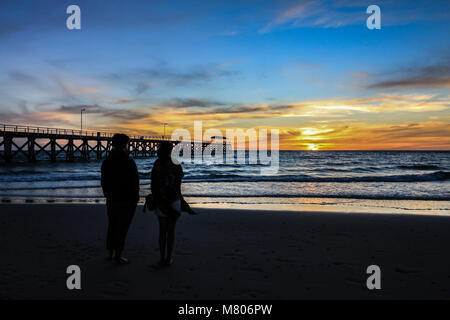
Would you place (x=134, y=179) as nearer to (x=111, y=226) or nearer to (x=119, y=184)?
(x=119, y=184)

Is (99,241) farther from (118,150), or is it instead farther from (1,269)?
(118,150)

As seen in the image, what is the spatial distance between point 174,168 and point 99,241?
2769 mm

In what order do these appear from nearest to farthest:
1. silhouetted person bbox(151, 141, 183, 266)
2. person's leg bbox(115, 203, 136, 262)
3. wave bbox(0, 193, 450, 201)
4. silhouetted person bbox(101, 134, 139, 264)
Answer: silhouetted person bbox(151, 141, 183, 266), silhouetted person bbox(101, 134, 139, 264), person's leg bbox(115, 203, 136, 262), wave bbox(0, 193, 450, 201)

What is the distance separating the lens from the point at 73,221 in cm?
A: 766

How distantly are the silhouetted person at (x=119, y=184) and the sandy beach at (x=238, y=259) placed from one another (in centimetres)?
68

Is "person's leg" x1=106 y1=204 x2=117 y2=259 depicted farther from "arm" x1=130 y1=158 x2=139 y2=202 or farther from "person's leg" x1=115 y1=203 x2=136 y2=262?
"arm" x1=130 y1=158 x2=139 y2=202

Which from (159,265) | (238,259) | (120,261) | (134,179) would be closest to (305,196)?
(238,259)

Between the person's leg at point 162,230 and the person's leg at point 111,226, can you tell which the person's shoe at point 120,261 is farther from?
the person's leg at point 162,230

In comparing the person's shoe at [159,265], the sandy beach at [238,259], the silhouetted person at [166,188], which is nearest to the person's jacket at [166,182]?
the silhouetted person at [166,188]

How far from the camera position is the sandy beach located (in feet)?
11.5

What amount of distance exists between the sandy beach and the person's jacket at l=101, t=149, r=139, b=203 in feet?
3.47

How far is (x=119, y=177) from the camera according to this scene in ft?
13.8

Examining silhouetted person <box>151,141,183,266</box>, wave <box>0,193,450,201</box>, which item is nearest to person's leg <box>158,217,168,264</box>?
silhouetted person <box>151,141,183,266</box>
